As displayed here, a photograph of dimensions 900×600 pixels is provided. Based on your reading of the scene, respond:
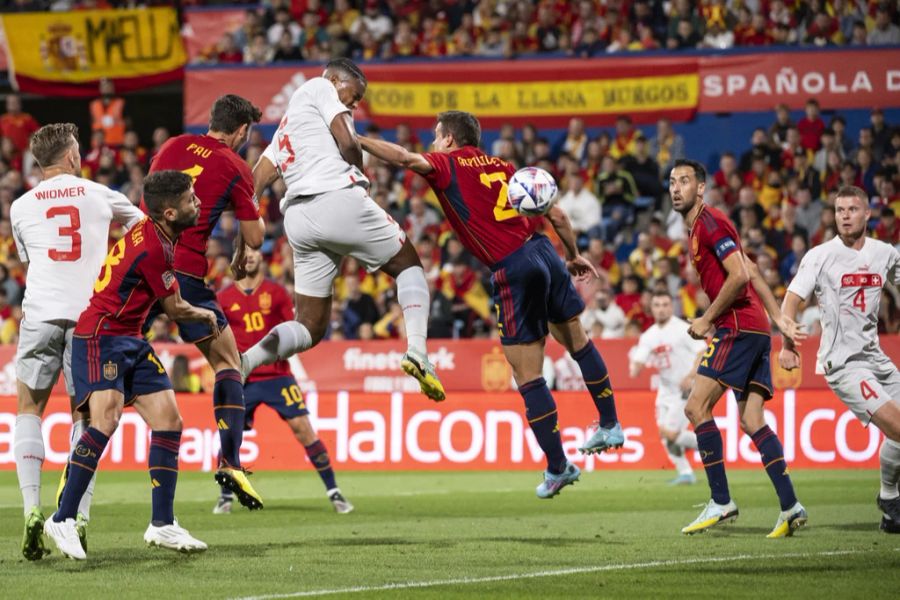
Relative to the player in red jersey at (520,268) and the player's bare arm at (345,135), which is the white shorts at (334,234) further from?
the player in red jersey at (520,268)

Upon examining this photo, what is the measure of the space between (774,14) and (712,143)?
8.16 feet

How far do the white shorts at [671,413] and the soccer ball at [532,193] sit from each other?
7.14 meters

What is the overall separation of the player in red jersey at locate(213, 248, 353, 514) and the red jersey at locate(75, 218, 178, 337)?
501cm

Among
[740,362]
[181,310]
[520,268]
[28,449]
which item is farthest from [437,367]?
[181,310]

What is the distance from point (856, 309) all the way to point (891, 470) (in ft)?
4.11

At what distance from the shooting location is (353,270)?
868 inches

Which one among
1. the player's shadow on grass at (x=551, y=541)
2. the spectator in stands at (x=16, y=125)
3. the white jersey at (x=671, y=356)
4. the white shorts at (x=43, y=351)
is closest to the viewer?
the white shorts at (x=43, y=351)

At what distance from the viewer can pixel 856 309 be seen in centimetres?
1044

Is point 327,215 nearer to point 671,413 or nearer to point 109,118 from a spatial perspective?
point 671,413

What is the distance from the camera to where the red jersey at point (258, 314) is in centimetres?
1372

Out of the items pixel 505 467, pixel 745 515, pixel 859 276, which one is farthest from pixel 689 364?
pixel 859 276

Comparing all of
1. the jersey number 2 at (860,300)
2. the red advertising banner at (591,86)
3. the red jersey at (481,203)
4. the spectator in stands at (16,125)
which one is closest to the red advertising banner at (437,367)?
the red advertising banner at (591,86)

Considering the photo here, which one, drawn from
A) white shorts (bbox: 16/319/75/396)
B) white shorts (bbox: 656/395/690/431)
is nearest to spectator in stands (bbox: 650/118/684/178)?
white shorts (bbox: 656/395/690/431)

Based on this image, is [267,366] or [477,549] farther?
[267,366]
